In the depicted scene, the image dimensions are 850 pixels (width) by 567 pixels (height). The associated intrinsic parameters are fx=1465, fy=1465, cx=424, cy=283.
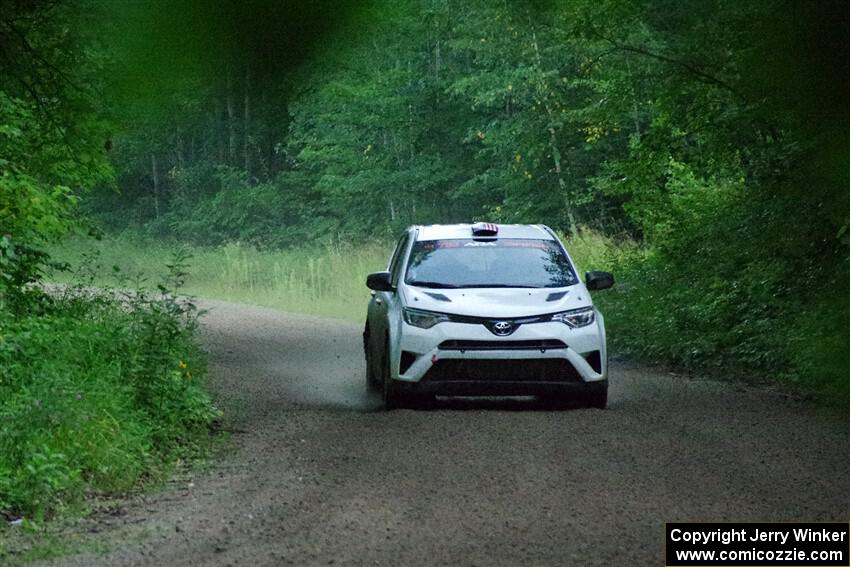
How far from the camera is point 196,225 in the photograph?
192 cm

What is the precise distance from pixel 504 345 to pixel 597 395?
3.27 feet

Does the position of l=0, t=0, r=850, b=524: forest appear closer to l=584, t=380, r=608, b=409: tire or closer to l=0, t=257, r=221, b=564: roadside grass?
l=0, t=257, r=221, b=564: roadside grass

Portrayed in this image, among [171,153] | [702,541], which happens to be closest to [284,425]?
[702,541]

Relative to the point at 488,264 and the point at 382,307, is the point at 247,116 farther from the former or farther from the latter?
the point at 382,307

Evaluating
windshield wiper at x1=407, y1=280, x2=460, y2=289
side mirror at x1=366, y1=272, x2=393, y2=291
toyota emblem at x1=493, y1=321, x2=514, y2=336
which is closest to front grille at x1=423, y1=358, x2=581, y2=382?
toyota emblem at x1=493, y1=321, x2=514, y2=336

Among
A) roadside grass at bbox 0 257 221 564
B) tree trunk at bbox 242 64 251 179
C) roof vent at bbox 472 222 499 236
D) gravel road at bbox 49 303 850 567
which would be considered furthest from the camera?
roof vent at bbox 472 222 499 236

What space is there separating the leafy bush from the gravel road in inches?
15.0

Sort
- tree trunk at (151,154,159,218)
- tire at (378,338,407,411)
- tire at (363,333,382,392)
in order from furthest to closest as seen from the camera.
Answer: tire at (363,333,382,392) → tire at (378,338,407,411) → tree trunk at (151,154,159,218)

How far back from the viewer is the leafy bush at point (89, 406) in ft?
26.5

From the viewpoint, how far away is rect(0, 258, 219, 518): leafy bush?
8062 millimetres

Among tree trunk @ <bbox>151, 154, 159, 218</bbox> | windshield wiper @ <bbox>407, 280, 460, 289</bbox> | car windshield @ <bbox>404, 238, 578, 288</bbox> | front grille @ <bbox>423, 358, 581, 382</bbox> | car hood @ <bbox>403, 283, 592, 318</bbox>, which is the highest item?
tree trunk @ <bbox>151, 154, 159, 218</bbox>

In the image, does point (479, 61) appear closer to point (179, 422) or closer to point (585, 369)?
point (179, 422)

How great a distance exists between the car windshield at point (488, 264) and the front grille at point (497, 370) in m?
0.96

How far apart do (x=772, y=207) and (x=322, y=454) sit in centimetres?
719
